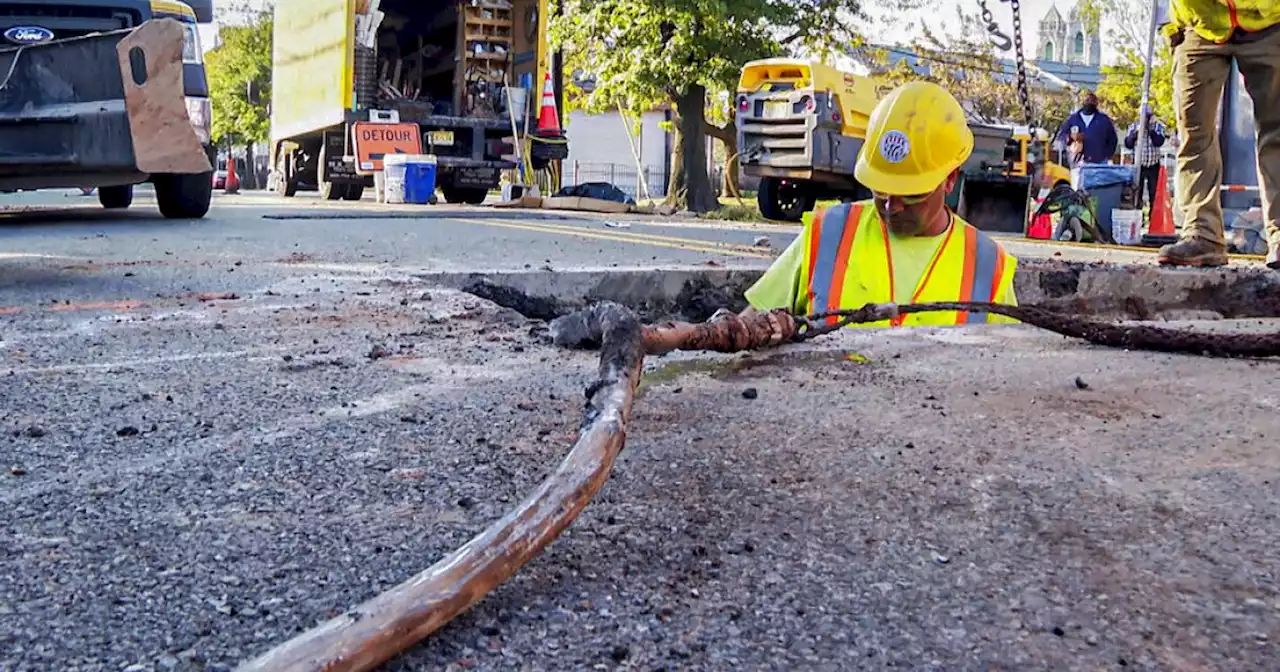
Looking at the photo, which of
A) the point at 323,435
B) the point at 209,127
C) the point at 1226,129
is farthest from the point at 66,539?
the point at 1226,129

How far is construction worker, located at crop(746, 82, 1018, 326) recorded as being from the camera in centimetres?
370

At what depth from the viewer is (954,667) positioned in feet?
4.26

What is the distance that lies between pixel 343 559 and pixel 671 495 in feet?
1.74

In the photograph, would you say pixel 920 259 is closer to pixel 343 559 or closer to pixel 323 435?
pixel 323 435

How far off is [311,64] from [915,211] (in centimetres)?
1538

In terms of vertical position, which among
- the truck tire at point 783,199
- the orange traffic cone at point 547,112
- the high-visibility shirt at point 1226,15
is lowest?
the truck tire at point 783,199

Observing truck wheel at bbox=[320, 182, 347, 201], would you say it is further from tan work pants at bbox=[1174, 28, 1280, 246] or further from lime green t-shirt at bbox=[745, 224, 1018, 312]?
lime green t-shirt at bbox=[745, 224, 1018, 312]

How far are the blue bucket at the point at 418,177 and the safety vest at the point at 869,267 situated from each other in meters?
11.7

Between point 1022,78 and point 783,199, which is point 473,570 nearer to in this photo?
point 783,199

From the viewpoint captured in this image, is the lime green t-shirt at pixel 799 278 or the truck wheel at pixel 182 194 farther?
the truck wheel at pixel 182 194

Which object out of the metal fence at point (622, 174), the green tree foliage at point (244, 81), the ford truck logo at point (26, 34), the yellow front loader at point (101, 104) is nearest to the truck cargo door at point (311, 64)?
the ford truck logo at point (26, 34)

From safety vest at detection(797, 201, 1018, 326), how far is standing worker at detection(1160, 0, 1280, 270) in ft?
9.49

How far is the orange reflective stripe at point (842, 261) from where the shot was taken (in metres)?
3.79

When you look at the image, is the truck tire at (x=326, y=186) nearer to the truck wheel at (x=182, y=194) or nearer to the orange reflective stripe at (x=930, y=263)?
the truck wheel at (x=182, y=194)
